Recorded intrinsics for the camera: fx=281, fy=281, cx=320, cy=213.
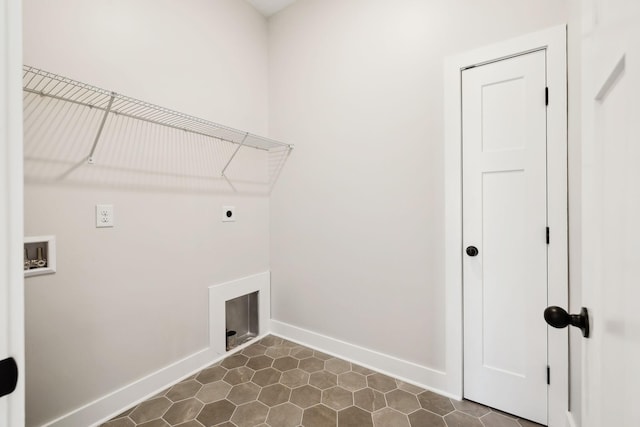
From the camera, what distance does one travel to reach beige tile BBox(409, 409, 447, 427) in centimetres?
148

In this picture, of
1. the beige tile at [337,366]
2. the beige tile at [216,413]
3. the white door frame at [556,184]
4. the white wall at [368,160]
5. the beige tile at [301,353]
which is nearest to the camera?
the white door frame at [556,184]

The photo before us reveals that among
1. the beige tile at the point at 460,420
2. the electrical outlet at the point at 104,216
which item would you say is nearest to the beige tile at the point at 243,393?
the beige tile at the point at 460,420

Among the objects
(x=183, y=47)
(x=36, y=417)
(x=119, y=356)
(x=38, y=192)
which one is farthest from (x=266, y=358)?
(x=183, y=47)

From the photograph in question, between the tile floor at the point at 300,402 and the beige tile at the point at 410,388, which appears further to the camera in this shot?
the beige tile at the point at 410,388

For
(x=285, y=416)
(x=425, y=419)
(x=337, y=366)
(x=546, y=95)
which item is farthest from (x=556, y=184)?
(x=285, y=416)

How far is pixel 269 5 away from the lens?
2.43 m

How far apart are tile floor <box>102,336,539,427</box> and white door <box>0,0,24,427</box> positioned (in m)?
1.27

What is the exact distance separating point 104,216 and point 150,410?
1124 mm

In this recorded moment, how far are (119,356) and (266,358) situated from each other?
95 centimetres

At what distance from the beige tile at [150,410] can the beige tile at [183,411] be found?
44 millimetres

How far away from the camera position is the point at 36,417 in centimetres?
132

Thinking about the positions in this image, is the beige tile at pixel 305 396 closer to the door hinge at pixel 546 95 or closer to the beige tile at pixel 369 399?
the beige tile at pixel 369 399

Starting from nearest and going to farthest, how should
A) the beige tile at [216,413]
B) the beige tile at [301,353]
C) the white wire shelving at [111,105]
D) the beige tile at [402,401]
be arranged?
the white wire shelving at [111,105] < the beige tile at [216,413] < the beige tile at [402,401] < the beige tile at [301,353]

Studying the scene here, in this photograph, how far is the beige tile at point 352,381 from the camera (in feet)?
5.90
